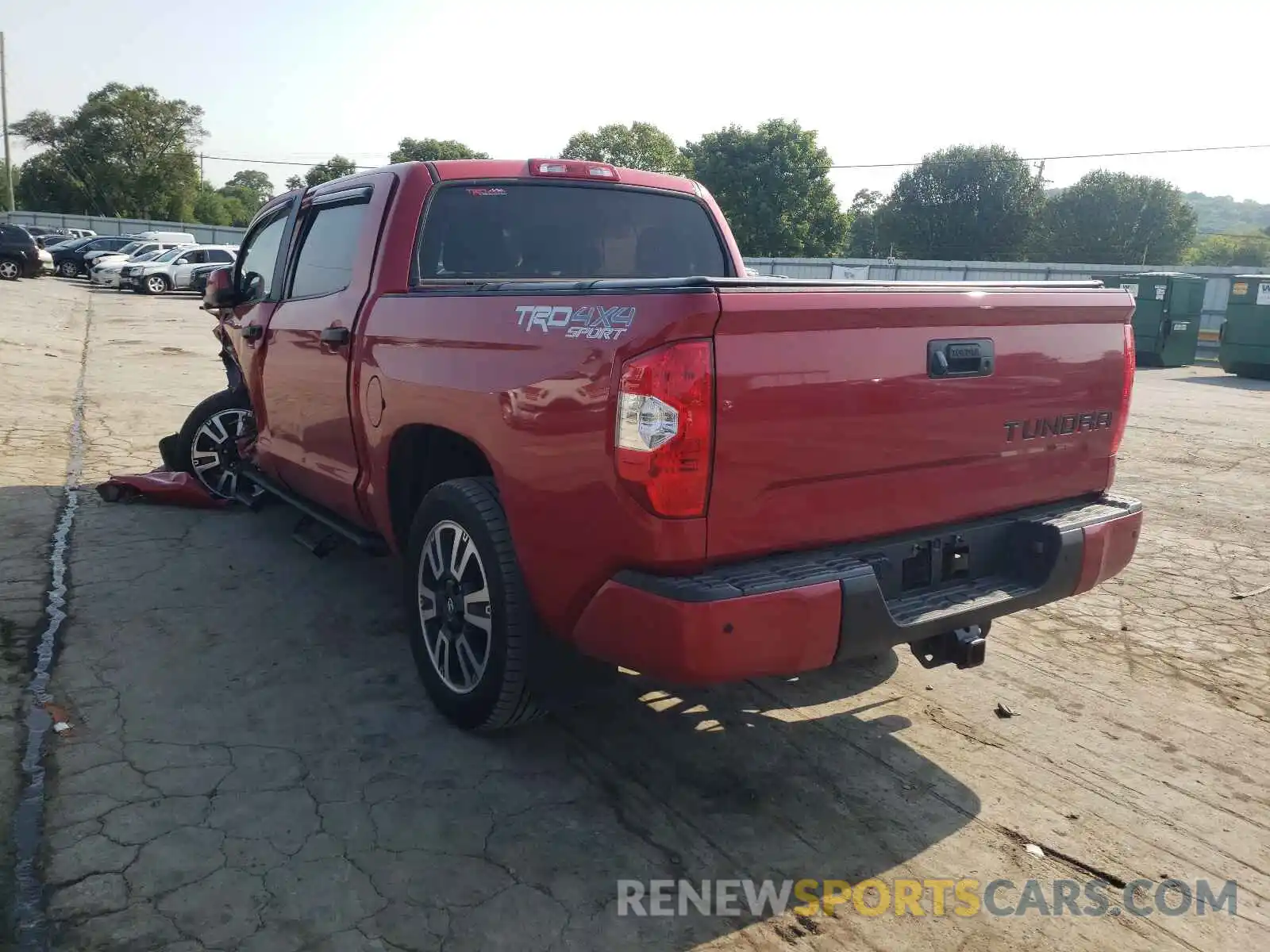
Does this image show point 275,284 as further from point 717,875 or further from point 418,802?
point 717,875

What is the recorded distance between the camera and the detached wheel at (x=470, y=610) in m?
3.10

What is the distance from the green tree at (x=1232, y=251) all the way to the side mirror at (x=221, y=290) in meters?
89.1

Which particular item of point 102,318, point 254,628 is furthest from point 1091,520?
point 102,318

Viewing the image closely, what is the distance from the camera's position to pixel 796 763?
337cm

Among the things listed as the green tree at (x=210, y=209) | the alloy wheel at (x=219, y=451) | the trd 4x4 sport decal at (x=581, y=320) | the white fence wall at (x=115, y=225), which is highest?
the green tree at (x=210, y=209)

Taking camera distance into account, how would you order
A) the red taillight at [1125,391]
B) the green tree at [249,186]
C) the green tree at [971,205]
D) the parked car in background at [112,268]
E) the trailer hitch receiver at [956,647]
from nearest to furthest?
the trailer hitch receiver at [956,647], the red taillight at [1125,391], the parked car in background at [112,268], the green tree at [971,205], the green tree at [249,186]

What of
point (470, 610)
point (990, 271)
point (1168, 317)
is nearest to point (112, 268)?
point (990, 271)

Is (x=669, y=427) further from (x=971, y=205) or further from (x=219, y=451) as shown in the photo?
(x=971, y=205)

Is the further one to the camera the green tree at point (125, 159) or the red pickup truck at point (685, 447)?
the green tree at point (125, 159)

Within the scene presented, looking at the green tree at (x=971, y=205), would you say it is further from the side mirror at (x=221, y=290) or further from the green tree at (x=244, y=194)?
the side mirror at (x=221, y=290)

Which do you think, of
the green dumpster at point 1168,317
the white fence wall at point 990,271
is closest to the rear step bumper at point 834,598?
the green dumpster at point 1168,317

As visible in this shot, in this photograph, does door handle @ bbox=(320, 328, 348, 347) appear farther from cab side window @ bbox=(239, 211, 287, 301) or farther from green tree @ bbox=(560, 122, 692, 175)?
green tree @ bbox=(560, 122, 692, 175)

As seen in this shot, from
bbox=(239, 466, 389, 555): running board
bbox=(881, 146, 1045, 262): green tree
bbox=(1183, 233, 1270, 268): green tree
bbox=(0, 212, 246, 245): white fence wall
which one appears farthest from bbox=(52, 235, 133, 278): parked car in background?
bbox=(1183, 233, 1270, 268): green tree

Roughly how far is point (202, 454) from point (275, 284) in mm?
1921
